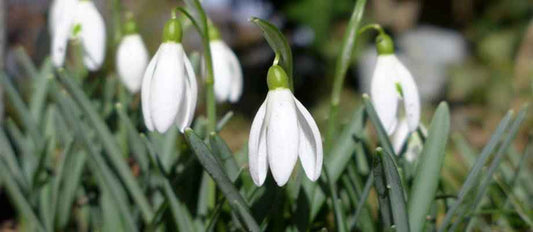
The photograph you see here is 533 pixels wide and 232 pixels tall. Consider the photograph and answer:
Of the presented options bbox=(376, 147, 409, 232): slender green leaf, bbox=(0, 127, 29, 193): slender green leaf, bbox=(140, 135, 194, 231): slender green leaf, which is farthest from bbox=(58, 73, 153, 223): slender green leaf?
bbox=(376, 147, 409, 232): slender green leaf

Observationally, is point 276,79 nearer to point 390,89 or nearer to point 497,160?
point 390,89

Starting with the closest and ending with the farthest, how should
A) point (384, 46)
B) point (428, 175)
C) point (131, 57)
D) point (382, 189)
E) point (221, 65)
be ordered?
point (382, 189) → point (428, 175) → point (384, 46) → point (221, 65) → point (131, 57)

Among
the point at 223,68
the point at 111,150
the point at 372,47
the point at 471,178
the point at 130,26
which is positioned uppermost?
the point at 130,26

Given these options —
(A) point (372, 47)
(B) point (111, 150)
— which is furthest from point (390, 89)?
(A) point (372, 47)

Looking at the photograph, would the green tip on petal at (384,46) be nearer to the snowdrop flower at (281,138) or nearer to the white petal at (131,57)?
the snowdrop flower at (281,138)

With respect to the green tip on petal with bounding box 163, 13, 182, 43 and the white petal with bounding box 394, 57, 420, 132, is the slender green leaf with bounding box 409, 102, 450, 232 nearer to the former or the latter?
the white petal with bounding box 394, 57, 420, 132

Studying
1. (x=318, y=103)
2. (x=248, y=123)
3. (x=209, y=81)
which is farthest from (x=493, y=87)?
(x=209, y=81)
